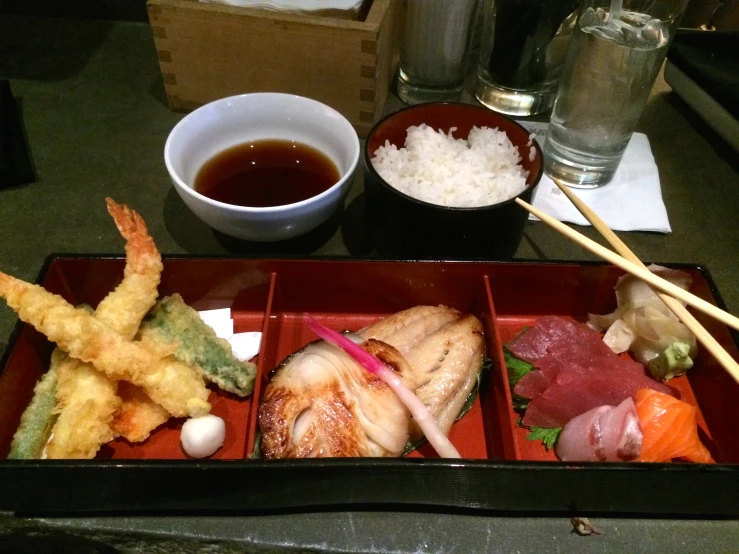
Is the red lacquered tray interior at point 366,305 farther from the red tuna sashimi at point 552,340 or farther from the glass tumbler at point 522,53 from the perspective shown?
the glass tumbler at point 522,53

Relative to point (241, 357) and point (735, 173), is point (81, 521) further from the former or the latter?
point (735, 173)

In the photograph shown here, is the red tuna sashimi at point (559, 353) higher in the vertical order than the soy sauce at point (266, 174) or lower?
lower

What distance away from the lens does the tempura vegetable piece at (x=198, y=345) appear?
3.90ft

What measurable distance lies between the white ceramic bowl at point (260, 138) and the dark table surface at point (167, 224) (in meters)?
0.11

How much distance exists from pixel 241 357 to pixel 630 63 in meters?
1.28

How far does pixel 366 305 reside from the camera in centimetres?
139

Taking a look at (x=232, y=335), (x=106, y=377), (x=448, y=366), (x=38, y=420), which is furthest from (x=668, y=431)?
(x=38, y=420)

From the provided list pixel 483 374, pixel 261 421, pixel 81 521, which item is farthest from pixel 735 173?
pixel 81 521

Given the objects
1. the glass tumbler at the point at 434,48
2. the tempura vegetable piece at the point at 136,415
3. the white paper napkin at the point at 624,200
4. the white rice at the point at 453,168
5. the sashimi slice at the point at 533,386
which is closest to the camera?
the tempura vegetable piece at the point at 136,415

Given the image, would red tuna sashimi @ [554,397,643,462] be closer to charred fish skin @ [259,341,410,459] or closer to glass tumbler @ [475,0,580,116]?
charred fish skin @ [259,341,410,459]

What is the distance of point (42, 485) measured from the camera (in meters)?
0.95

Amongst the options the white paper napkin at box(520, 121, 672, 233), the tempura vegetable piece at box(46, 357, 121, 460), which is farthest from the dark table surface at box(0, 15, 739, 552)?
the tempura vegetable piece at box(46, 357, 121, 460)

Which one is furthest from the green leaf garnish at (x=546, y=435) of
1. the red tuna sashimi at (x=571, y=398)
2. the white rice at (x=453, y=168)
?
the white rice at (x=453, y=168)

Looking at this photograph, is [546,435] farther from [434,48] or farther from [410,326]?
[434,48]
